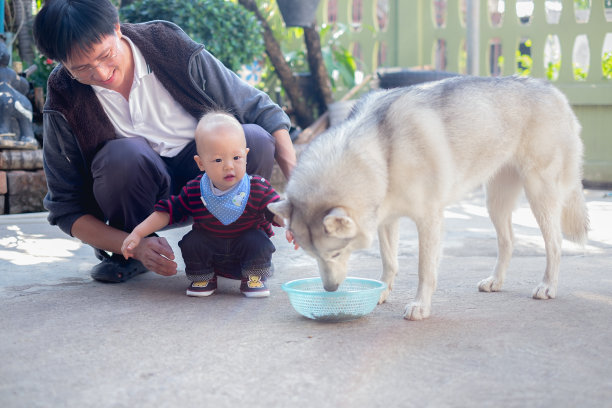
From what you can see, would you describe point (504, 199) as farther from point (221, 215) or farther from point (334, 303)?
point (221, 215)

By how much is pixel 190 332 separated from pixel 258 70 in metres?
5.81

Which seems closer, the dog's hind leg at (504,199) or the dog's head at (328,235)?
the dog's head at (328,235)

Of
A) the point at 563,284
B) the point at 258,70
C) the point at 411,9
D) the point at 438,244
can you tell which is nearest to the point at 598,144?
the point at 411,9

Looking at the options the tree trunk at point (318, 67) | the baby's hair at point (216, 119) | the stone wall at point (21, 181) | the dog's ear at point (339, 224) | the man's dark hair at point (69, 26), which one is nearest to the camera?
the dog's ear at point (339, 224)

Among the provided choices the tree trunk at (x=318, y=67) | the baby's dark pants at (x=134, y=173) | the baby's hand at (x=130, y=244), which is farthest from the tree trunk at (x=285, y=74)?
the baby's hand at (x=130, y=244)

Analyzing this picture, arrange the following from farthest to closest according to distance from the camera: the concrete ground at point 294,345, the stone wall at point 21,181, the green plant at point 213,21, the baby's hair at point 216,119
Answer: the green plant at point 213,21 < the stone wall at point 21,181 < the baby's hair at point 216,119 < the concrete ground at point 294,345

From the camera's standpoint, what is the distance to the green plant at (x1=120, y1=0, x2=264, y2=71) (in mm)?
6184

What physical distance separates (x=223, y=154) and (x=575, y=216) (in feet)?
5.83

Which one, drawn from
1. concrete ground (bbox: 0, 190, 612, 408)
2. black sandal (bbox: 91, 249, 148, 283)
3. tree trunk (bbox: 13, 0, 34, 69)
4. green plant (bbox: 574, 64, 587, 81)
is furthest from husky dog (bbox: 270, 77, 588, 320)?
tree trunk (bbox: 13, 0, 34, 69)

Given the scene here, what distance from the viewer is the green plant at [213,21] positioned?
243 inches

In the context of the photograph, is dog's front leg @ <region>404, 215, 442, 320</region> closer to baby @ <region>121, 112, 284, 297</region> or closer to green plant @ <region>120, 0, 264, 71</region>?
baby @ <region>121, 112, 284, 297</region>

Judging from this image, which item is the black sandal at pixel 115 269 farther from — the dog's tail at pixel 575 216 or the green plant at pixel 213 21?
the green plant at pixel 213 21

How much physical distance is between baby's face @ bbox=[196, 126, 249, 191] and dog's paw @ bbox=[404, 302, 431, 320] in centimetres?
92

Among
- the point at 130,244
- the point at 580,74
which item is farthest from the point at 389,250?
the point at 580,74
